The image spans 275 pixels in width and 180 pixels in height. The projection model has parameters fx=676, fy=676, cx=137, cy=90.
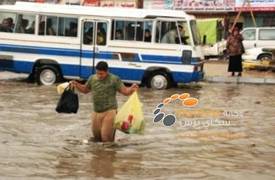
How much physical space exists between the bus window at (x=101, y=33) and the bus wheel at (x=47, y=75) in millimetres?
1603

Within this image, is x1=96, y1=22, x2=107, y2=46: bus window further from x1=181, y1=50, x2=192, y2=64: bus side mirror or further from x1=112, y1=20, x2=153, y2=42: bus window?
x1=181, y1=50, x2=192, y2=64: bus side mirror

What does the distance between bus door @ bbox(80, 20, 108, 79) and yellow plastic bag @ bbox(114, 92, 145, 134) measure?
9496mm

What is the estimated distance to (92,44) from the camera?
19.6m

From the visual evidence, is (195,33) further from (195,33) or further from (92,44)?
(92,44)

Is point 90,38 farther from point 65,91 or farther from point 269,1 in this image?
point 269,1

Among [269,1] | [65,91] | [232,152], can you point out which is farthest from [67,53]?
[269,1]

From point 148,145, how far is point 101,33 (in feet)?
31.8

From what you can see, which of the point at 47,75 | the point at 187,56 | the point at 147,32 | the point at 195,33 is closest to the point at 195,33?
the point at 195,33

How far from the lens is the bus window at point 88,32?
771 inches

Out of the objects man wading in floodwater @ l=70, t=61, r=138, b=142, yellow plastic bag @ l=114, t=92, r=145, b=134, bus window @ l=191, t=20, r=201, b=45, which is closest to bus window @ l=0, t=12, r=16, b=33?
bus window @ l=191, t=20, r=201, b=45

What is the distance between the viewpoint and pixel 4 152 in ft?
30.9

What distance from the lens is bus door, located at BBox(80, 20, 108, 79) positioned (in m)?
19.5

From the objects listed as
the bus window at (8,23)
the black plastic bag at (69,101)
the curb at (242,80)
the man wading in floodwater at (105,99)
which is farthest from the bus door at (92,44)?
the man wading in floodwater at (105,99)

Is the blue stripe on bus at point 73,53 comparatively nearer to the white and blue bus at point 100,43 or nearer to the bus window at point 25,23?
the white and blue bus at point 100,43
